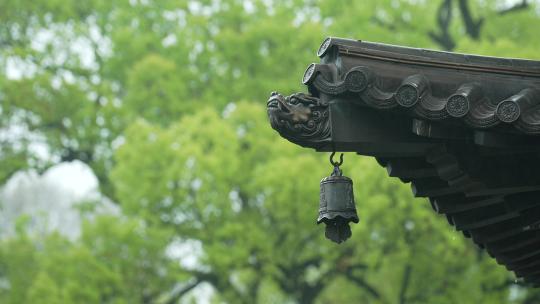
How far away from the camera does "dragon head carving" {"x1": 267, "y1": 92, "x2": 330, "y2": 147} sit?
4.68 meters

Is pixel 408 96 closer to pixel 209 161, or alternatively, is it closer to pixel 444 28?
pixel 209 161

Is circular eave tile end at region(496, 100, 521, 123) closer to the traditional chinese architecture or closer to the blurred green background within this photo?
the traditional chinese architecture

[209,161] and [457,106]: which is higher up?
[209,161]

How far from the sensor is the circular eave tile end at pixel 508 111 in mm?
4602

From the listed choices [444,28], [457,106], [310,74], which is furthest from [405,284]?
[310,74]

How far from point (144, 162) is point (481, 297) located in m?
7.84

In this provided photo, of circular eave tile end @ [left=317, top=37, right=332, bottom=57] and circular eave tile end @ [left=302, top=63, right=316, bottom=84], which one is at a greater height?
circular eave tile end @ [left=317, top=37, right=332, bottom=57]

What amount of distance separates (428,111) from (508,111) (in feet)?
1.24

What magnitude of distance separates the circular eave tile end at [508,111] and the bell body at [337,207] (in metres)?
0.99

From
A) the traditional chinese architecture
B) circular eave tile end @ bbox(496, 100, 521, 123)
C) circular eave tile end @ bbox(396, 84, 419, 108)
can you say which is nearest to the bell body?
the traditional chinese architecture

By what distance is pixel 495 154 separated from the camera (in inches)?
203

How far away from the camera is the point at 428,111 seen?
4.66 m

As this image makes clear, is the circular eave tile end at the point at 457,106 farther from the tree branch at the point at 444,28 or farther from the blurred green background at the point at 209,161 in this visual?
the tree branch at the point at 444,28

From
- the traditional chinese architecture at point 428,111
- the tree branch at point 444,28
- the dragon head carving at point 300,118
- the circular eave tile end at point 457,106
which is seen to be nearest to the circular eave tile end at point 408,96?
the traditional chinese architecture at point 428,111
